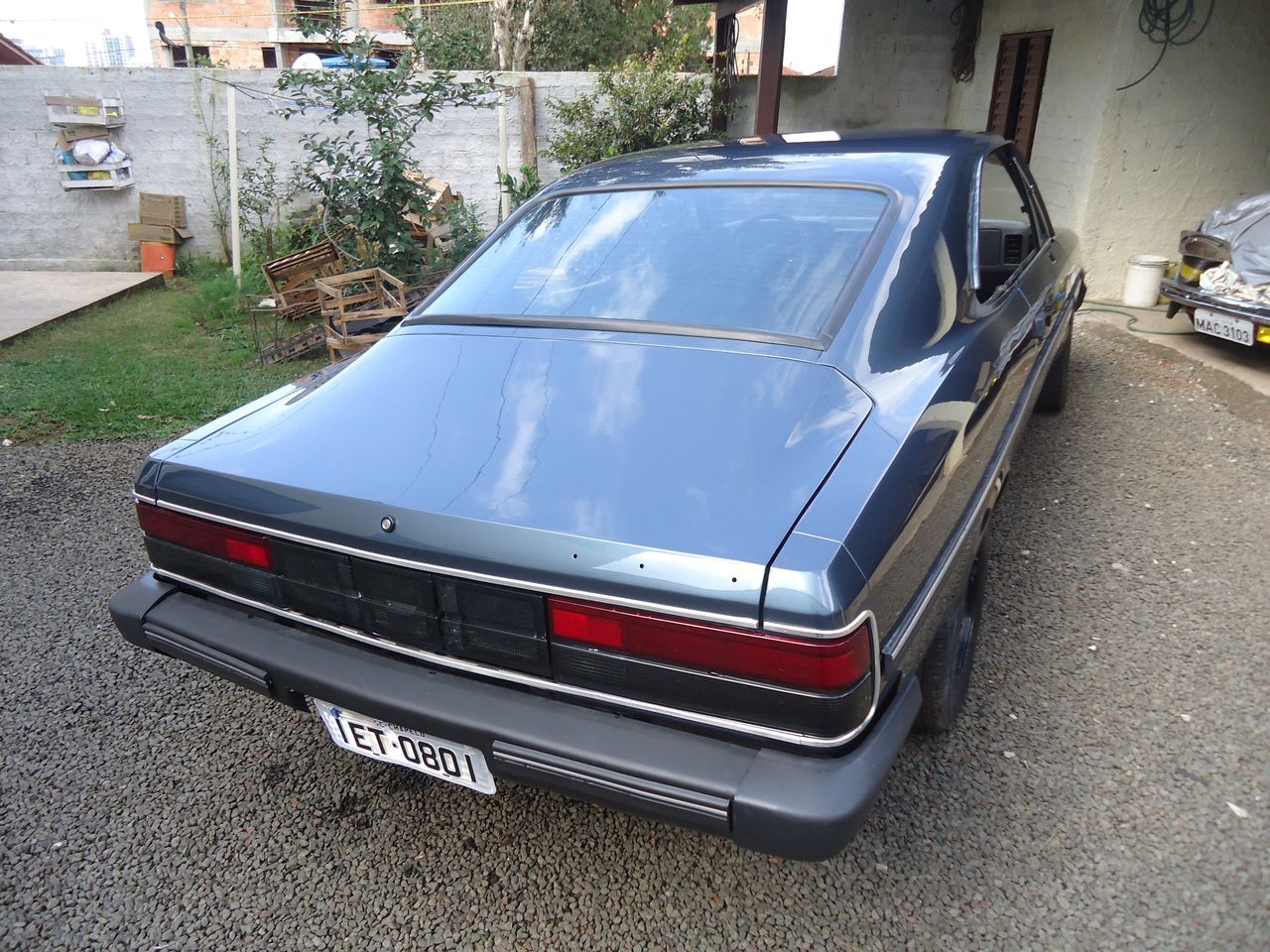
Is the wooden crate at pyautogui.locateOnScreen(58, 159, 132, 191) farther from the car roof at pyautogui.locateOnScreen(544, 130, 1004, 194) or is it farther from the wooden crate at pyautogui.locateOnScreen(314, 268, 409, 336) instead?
the car roof at pyautogui.locateOnScreen(544, 130, 1004, 194)

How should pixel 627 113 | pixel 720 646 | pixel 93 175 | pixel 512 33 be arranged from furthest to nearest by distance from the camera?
1. pixel 512 33
2. pixel 93 175
3. pixel 627 113
4. pixel 720 646

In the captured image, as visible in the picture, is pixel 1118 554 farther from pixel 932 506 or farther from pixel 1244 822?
pixel 932 506

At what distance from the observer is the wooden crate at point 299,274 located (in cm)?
636

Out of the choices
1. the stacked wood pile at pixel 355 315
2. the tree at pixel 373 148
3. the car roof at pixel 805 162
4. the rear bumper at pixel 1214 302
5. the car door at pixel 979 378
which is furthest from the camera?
the tree at pixel 373 148

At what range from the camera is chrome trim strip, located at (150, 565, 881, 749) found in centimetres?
158

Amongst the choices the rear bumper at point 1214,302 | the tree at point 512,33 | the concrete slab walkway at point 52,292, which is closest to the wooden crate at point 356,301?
the concrete slab walkway at point 52,292

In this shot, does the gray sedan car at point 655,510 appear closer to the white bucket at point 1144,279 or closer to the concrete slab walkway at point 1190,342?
the concrete slab walkway at point 1190,342

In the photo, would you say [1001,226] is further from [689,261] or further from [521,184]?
[521,184]

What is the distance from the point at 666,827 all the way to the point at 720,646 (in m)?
0.91

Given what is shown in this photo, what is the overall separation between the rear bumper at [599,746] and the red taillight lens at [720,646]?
0.16 meters

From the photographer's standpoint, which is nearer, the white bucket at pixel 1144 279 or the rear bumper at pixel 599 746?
the rear bumper at pixel 599 746

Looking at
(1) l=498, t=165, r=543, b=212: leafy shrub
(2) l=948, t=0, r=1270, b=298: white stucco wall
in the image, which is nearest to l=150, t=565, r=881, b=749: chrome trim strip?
(1) l=498, t=165, r=543, b=212: leafy shrub

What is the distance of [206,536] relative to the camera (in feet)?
6.73

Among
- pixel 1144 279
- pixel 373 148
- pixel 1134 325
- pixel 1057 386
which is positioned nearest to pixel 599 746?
pixel 1057 386
